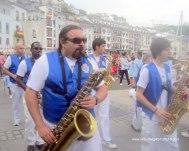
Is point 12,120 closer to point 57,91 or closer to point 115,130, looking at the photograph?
point 115,130

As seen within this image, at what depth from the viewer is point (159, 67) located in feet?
17.5

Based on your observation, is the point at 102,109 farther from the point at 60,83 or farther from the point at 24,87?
the point at 60,83

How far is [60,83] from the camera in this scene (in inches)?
164

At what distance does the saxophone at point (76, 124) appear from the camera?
12.7ft

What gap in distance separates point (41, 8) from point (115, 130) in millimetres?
94044

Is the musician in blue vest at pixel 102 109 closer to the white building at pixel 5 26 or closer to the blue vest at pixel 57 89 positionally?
the blue vest at pixel 57 89

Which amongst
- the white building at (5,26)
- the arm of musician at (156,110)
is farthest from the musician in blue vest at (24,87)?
the white building at (5,26)

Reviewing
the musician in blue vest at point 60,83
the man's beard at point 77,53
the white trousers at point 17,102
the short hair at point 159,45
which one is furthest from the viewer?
the white trousers at point 17,102

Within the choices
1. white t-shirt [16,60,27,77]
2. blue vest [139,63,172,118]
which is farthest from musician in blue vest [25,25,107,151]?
white t-shirt [16,60,27,77]

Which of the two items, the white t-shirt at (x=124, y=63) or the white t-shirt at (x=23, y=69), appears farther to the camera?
the white t-shirt at (x=124, y=63)

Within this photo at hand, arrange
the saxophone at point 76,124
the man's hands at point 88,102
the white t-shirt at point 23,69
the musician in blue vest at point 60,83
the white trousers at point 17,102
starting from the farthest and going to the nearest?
the white trousers at point 17,102, the white t-shirt at point 23,69, the musician in blue vest at point 60,83, the man's hands at point 88,102, the saxophone at point 76,124

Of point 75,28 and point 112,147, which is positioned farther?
point 112,147

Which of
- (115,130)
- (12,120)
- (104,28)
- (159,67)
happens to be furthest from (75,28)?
(104,28)

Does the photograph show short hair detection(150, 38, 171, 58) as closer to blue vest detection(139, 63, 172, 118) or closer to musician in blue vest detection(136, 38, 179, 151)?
musician in blue vest detection(136, 38, 179, 151)
